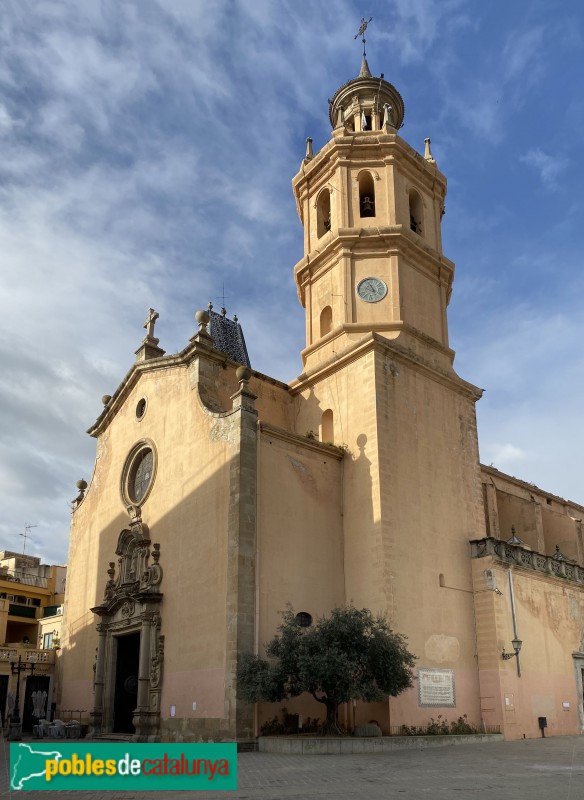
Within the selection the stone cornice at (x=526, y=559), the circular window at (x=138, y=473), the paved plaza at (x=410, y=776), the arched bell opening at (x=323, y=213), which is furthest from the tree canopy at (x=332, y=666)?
the arched bell opening at (x=323, y=213)

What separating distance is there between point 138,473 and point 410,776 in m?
15.2

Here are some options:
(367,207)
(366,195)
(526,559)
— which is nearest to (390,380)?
(526,559)

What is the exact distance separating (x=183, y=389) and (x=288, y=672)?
9733mm

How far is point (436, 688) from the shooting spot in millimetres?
19719

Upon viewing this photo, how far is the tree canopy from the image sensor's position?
633 inches

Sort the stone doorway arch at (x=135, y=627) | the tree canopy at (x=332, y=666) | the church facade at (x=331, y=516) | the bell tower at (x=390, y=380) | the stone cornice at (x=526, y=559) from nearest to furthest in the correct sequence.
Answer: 1. the tree canopy at (x=332, y=666)
2. the church facade at (x=331, y=516)
3. the stone doorway arch at (x=135, y=627)
4. the bell tower at (x=390, y=380)
5. the stone cornice at (x=526, y=559)

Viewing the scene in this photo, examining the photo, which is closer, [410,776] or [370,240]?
[410,776]

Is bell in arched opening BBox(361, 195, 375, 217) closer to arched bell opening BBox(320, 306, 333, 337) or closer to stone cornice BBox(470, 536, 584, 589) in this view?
arched bell opening BBox(320, 306, 333, 337)

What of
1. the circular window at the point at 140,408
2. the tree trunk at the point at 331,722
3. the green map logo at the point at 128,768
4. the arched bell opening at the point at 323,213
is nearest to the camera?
the green map logo at the point at 128,768

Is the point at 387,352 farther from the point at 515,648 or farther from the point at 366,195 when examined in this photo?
the point at 515,648

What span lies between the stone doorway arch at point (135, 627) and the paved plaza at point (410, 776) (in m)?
4.05

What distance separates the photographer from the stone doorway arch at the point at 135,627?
65.0ft

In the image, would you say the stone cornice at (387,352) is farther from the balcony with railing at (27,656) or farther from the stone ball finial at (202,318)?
the balcony with railing at (27,656)

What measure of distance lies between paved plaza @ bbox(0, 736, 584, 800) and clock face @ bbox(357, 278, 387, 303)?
44.7ft
